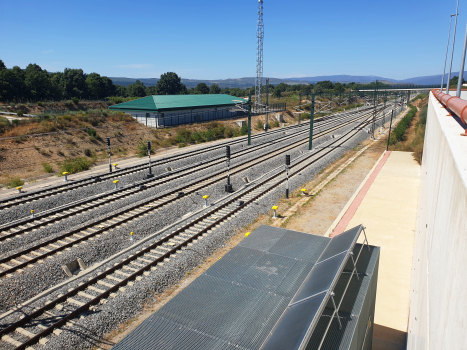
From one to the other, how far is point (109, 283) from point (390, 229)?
10.7 meters

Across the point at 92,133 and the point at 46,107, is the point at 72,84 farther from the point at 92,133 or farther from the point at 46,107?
the point at 92,133

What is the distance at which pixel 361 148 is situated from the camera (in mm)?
35031

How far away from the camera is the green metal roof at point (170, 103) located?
147 ft

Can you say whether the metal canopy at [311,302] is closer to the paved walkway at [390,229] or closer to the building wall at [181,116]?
the paved walkway at [390,229]

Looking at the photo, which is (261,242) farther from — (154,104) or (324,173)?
(154,104)

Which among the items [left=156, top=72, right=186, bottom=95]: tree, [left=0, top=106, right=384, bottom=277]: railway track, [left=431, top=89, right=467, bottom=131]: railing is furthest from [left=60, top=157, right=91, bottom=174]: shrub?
[left=156, top=72, right=186, bottom=95]: tree

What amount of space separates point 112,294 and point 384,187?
15.9m

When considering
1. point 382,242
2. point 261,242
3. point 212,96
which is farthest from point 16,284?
point 212,96

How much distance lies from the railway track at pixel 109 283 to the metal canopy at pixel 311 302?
6282mm

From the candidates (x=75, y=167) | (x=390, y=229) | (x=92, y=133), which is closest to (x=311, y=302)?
(x=390, y=229)

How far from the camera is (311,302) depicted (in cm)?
462

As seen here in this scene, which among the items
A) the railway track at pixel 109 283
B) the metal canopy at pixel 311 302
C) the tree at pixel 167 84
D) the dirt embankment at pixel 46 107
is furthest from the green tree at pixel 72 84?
the metal canopy at pixel 311 302

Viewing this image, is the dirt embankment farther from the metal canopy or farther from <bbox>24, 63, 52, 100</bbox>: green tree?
the metal canopy

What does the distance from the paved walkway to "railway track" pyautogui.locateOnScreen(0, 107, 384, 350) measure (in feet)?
17.6
